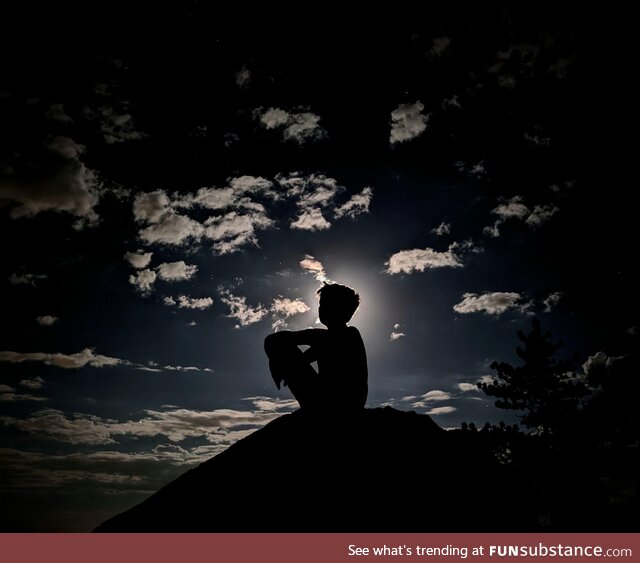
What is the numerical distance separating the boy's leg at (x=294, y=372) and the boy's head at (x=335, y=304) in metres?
0.72

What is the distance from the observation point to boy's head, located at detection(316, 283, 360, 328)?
5.01 meters

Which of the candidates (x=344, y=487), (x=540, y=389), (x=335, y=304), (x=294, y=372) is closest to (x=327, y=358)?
(x=294, y=372)

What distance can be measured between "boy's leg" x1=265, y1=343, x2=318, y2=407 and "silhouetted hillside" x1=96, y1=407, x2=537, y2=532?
258 mm

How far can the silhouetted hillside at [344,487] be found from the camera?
3.41 metres

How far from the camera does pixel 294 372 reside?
14.3 feet

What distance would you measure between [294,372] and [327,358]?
1.64 feet

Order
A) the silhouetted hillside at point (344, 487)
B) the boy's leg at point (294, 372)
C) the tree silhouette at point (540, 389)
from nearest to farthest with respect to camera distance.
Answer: the silhouetted hillside at point (344, 487) < the boy's leg at point (294, 372) < the tree silhouette at point (540, 389)

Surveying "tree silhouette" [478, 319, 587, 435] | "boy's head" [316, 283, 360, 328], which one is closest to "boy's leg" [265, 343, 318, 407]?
"boy's head" [316, 283, 360, 328]

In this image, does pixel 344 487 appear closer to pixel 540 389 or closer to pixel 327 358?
pixel 327 358

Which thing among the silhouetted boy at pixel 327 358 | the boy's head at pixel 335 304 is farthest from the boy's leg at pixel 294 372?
the boy's head at pixel 335 304

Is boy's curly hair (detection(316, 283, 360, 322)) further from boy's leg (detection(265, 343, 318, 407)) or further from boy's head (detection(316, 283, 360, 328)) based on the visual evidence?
boy's leg (detection(265, 343, 318, 407))

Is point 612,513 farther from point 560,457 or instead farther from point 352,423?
point 352,423

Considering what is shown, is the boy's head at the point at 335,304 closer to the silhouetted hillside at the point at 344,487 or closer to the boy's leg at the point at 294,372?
the boy's leg at the point at 294,372
